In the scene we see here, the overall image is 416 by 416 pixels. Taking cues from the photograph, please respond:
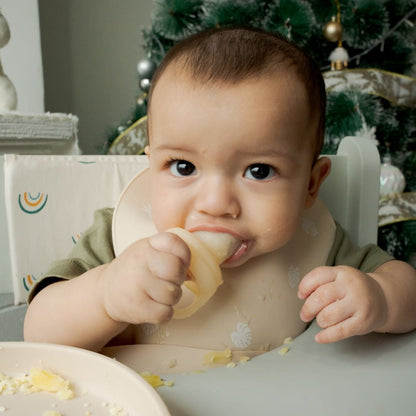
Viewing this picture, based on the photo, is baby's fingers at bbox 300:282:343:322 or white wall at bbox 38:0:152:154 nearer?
baby's fingers at bbox 300:282:343:322

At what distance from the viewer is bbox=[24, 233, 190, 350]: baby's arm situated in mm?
436

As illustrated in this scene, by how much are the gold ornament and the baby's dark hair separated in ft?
3.78

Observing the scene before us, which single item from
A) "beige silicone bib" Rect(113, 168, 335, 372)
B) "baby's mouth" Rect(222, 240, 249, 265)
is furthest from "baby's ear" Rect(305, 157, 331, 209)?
"baby's mouth" Rect(222, 240, 249, 265)

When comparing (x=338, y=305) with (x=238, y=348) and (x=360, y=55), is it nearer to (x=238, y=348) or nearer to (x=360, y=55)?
(x=238, y=348)

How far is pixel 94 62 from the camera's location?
231 cm

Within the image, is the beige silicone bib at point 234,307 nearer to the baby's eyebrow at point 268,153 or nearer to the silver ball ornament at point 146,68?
the baby's eyebrow at point 268,153

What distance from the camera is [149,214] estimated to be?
0.67 m

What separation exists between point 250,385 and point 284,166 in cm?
25

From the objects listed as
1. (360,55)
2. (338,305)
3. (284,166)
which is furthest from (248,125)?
(360,55)

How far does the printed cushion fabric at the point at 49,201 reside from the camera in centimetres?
73

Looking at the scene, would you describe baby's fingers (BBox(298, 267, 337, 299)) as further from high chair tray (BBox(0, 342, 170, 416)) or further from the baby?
high chair tray (BBox(0, 342, 170, 416))

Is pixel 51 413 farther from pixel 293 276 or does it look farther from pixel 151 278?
pixel 293 276

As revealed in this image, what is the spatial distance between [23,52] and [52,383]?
163cm

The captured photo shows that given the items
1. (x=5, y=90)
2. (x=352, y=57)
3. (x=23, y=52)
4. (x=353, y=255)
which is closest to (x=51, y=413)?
(x=353, y=255)
